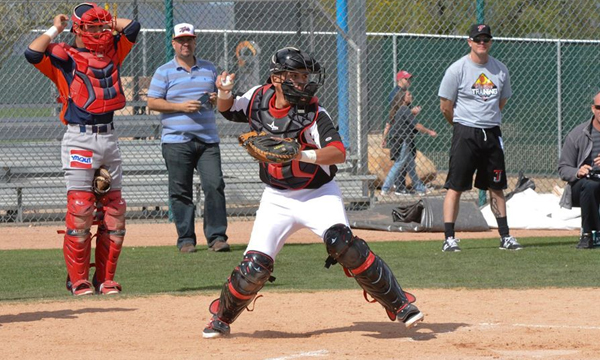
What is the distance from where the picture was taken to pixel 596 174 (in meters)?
10.3

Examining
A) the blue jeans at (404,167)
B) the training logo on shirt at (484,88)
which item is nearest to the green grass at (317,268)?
the training logo on shirt at (484,88)

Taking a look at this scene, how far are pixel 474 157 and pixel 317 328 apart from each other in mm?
4129

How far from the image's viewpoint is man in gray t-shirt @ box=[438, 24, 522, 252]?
9.83 meters

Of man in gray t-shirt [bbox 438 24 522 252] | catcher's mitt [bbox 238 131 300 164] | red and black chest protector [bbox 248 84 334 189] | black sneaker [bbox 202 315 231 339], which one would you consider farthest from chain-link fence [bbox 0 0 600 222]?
catcher's mitt [bbox 238 131 300 164]

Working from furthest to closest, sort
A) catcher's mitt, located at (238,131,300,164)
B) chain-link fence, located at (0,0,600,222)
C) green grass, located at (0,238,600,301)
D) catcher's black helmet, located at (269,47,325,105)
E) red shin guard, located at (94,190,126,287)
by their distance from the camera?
chain-link fence, located at (0,0,600,222) < green grass, located at (0,238,600,301) < red shin guard, located at (94,190,126,287) < catcher's black helmet, located at (269,47,325,105) < catcher's mitt, located at (238,131,300,164)

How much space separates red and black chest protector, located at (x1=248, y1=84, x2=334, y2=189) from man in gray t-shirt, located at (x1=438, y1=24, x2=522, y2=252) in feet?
14.0

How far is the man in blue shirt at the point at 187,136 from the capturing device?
1007 centimetres

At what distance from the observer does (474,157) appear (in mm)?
9859

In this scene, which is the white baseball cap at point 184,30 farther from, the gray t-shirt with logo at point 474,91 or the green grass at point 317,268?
the gray t-shirt with logo at point 474,91

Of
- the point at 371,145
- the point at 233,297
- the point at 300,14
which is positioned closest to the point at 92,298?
the point at 233,297

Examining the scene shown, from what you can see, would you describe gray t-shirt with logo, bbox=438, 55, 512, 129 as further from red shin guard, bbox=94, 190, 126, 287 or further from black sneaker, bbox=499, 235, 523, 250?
red shin guard, bbox=94, 190, 126, 287

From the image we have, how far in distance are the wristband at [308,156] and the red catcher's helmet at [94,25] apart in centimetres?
254

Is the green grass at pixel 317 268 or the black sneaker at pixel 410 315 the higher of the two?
the black sneaker at pixel 410 315

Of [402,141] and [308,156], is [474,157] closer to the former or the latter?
[308,156]
